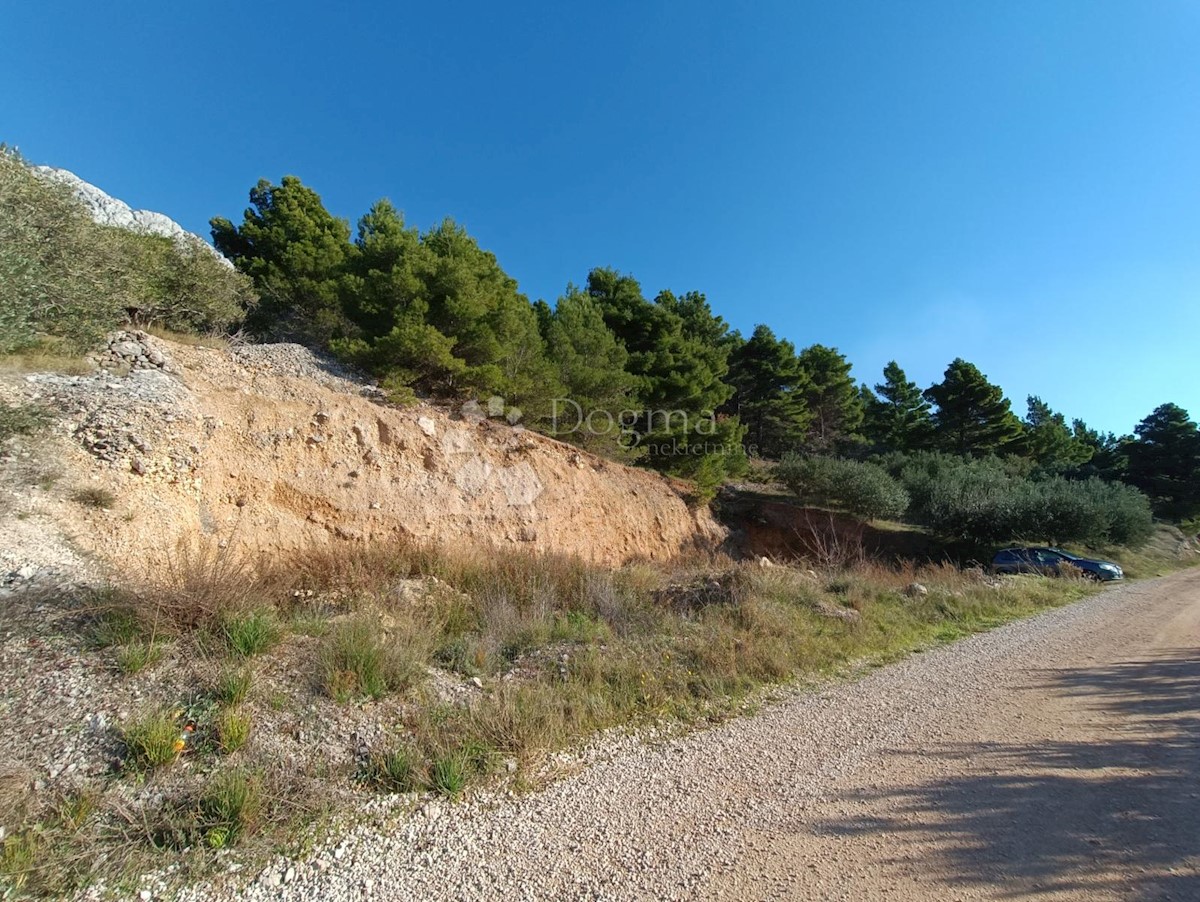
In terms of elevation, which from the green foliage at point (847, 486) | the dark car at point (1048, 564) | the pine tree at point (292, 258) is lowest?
the dark car at point (1048, 564)

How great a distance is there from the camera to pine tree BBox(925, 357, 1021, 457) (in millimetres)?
34906

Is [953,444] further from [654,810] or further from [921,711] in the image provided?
[654,810]

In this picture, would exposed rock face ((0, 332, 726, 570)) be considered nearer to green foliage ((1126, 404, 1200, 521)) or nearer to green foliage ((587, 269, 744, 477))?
green foliage ((587, 269, 744, 477))

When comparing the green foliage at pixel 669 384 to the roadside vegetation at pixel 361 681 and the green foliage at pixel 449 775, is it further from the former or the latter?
the green foliage at pixel 449 775

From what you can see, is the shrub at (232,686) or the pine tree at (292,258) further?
the pine tree at (292,258)

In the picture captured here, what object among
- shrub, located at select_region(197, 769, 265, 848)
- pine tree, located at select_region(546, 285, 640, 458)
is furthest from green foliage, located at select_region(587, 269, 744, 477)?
shrub, located at select_region(197, 769, 265, 848)

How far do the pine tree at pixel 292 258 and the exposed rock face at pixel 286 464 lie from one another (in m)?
3.55

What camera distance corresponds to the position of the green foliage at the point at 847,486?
885 inches

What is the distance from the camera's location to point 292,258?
717 inches

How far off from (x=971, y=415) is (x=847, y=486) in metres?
19.9

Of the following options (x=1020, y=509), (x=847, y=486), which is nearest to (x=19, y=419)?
(x=847, y=486)

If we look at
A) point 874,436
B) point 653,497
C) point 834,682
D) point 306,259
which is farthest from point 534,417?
point 874,436

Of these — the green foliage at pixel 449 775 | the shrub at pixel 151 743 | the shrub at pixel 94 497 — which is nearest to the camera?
the shrub at pixel 151 743

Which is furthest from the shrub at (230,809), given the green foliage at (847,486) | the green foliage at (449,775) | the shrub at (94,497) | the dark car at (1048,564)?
the green foliage at (847,486)
